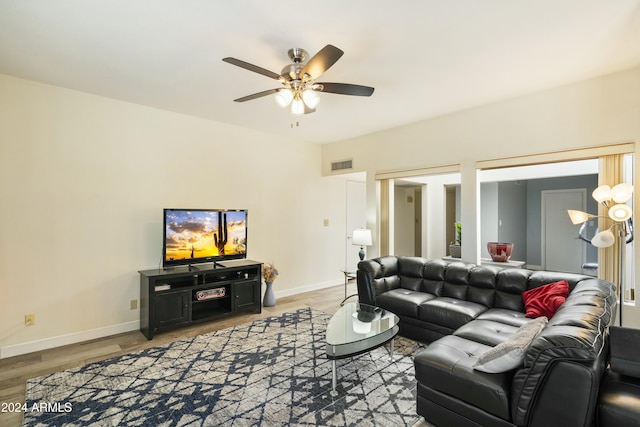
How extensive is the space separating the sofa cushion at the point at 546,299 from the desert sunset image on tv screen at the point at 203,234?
3.55m

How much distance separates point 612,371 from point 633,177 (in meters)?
2.22

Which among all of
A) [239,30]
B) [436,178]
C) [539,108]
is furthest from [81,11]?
[436,178]

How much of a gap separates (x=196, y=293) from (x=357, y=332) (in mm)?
2260

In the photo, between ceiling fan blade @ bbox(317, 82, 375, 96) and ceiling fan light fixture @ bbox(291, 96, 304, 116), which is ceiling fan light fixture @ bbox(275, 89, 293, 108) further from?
ceiling fan blade @ bbox(317, 82, 375, 96)

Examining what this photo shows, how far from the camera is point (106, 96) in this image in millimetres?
3664

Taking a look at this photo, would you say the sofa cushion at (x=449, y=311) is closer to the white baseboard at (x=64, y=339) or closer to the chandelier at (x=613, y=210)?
the chandelier at (x=613, y=210)

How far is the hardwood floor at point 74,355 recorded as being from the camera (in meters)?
2.49

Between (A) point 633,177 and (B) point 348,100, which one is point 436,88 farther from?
(A) point 633,177

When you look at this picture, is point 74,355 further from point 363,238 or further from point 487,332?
point 487,332

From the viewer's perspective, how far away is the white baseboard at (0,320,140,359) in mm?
3148

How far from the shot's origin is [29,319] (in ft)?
10.7

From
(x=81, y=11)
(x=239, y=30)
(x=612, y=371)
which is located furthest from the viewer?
(x=239, y=30)

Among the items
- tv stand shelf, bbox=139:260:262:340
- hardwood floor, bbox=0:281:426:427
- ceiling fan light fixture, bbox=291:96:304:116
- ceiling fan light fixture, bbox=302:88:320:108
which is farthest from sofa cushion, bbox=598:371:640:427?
tv stand shelf, bbox=139:260:262:340

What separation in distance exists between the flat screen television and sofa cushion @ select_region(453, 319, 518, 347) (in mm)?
3073
